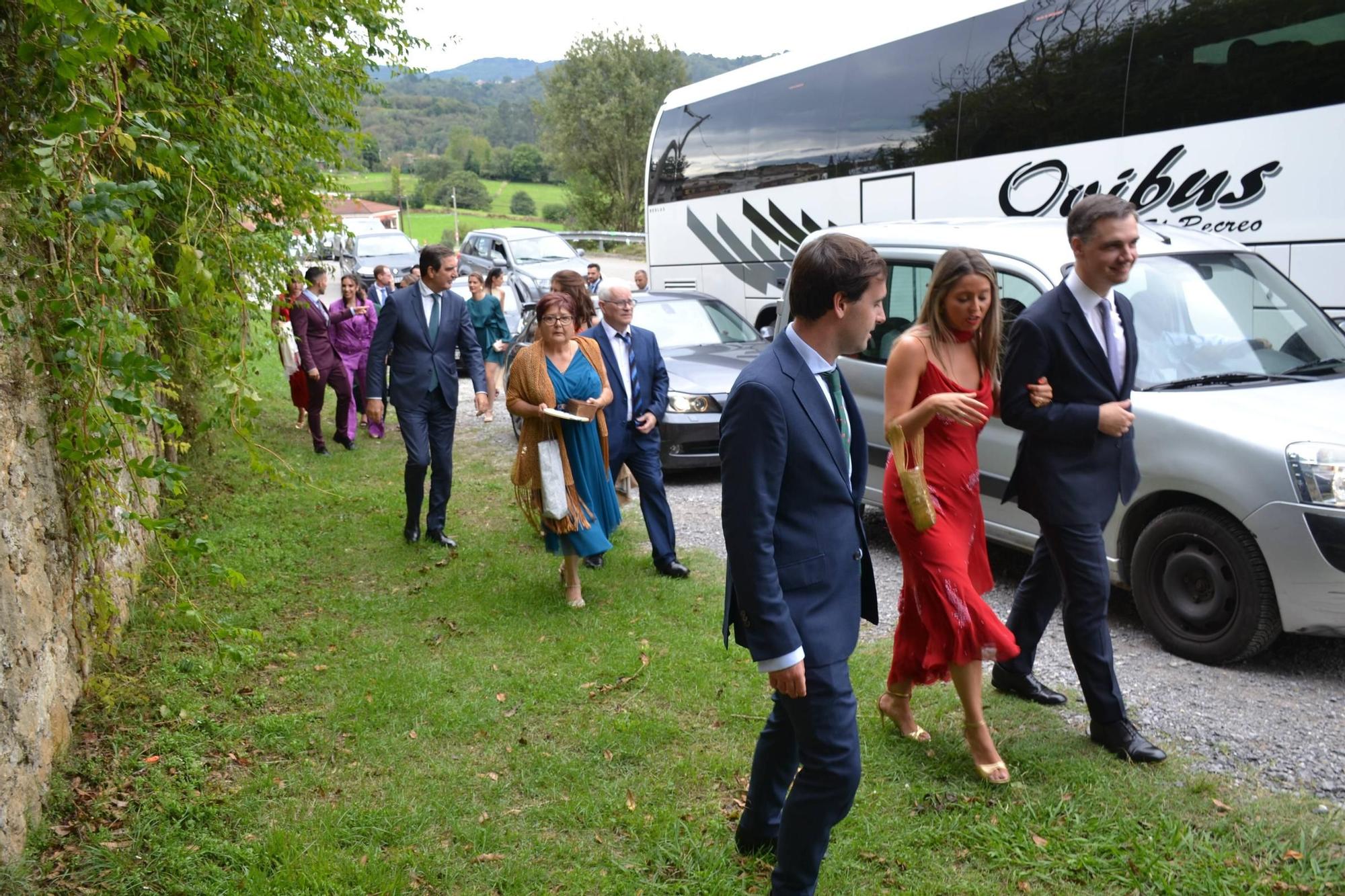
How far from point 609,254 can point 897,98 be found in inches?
1199

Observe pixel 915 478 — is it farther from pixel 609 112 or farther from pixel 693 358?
pixel 609 112

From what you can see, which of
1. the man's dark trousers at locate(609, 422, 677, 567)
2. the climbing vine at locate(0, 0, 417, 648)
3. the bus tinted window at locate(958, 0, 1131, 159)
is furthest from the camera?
the bus tinted window at locate(958, 0, 1131, 159)

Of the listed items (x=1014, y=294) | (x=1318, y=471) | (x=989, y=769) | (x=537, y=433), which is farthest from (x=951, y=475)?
(x=537, y=433)

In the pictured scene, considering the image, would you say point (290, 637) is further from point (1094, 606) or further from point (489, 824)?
point (1094, 606)

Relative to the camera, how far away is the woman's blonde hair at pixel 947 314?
13.4ft

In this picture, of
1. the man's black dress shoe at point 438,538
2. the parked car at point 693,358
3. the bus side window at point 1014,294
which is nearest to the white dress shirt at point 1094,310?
the bus side window at point 1014,294

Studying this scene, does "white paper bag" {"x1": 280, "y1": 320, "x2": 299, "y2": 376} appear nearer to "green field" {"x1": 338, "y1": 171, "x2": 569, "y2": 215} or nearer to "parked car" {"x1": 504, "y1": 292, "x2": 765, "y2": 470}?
"parked car" {"x1": 504, "y1": 292, "x2": 765, "y2": 470}

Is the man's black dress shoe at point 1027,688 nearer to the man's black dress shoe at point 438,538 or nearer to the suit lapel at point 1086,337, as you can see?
the suit lapel at point 1086,337

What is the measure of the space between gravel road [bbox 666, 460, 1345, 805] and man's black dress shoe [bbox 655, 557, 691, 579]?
1.33 metres

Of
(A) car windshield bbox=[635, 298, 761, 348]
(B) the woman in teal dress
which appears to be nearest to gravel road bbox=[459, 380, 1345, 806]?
(A) car windshield bbox=[635, 298, 761, 348]

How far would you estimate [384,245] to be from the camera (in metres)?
29.3

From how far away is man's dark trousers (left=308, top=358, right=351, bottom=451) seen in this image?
1206 centimetres

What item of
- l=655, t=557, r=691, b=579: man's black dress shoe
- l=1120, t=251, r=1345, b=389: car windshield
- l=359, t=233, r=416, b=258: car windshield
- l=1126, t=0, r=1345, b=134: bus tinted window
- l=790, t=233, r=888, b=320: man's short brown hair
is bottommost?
l=655, t=557, r=691, b=579: man's black dress shoe

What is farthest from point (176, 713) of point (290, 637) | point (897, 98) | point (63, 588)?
point (897, 98)
